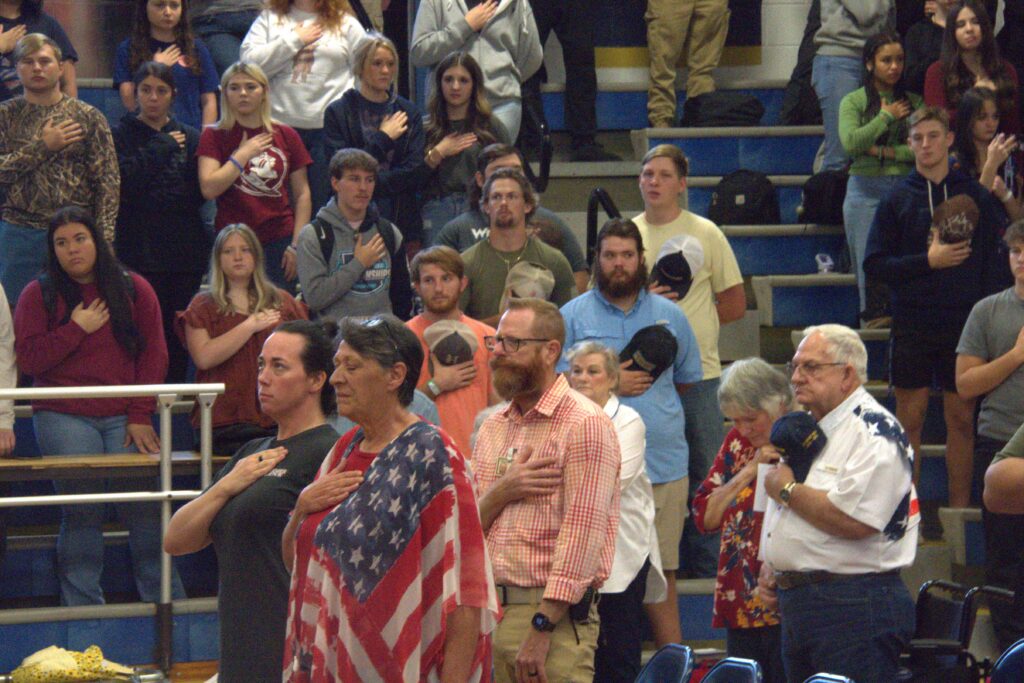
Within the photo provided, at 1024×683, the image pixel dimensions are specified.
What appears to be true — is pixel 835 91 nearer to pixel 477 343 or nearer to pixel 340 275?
pixel 340 275

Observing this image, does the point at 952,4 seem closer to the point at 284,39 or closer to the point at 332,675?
the point at 284,39

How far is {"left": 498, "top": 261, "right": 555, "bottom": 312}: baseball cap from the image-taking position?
597 cm

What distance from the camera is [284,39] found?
7.31 metres

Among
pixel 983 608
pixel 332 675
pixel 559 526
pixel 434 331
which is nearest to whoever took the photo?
pixel 332 675

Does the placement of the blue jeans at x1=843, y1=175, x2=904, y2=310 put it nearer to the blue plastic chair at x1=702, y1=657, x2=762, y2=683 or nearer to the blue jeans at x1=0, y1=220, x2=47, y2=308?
the blue jeans at x1=0, y1=220, x2=47, y2=308

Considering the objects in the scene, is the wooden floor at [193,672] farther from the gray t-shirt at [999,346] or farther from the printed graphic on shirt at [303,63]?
the gray t-shirt at [999,346]

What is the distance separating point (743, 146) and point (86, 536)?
15.2ft

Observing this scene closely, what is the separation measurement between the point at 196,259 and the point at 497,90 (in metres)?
1.77

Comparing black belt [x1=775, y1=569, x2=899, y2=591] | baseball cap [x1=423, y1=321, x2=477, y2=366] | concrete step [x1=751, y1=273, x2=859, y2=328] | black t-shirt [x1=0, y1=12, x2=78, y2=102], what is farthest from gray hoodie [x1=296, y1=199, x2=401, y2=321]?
black belt [x1=775, y1=569, x2=899, y2=591]

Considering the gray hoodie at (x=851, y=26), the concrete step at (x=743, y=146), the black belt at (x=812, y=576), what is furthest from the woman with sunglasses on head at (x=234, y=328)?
the gray hoodie at (x=851, y=26)

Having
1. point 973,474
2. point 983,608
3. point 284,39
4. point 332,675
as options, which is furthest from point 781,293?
point 332,675

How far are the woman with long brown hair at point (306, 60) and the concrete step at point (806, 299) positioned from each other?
229cm

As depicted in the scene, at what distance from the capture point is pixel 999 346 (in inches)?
241

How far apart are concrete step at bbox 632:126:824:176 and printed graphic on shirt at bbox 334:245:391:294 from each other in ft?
9.10
